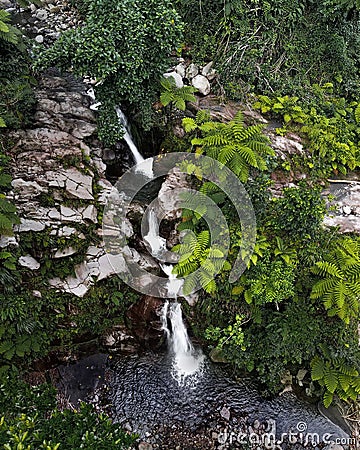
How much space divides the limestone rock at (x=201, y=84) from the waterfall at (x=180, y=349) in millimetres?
4509

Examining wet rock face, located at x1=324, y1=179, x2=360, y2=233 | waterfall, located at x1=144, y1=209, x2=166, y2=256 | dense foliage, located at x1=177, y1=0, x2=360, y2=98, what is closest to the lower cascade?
waterfall, located at x1=144, y1=209, x2=166, y2=256

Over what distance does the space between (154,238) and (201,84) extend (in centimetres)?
352

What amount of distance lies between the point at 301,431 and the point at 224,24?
8083 mm

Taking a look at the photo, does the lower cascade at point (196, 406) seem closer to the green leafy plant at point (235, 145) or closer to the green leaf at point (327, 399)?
the green leaf at point (327, 399)

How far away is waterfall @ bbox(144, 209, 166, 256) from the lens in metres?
7.16

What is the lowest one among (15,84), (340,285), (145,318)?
(145,318)

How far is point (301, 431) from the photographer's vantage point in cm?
623

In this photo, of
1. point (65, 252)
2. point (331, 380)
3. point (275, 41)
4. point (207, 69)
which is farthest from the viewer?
point (275, 41)

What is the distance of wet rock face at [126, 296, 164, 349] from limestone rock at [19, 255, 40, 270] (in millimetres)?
1761

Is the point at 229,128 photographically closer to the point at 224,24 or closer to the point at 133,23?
the point at 133,23

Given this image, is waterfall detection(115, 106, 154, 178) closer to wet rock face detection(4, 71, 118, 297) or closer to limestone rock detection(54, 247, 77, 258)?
wet rock face detection(4, 71, 118, 297)

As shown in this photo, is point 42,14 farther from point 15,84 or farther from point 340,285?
point 340,285

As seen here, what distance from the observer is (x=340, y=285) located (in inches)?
228

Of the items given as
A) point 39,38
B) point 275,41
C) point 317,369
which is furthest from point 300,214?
point 39,38
